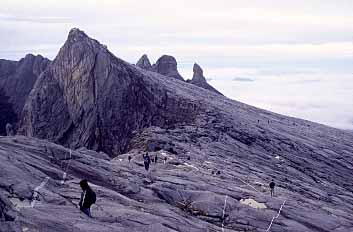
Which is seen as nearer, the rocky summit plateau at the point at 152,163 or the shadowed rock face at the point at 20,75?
the rocky summit plateau at the point at 152,163

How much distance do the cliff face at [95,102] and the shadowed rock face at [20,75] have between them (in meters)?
35.7

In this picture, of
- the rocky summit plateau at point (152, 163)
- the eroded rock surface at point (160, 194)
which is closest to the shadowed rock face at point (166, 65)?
the rocky summit plateau at point (152, 163)

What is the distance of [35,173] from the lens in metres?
34.2

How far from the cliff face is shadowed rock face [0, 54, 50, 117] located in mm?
35665

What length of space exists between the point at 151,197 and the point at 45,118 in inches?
1979

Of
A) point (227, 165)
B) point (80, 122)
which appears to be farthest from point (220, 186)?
point (80, 122)

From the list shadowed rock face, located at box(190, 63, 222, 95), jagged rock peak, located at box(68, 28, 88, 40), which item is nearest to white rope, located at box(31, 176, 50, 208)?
jagged rock peak, located at box(68, 28, 88, 40)

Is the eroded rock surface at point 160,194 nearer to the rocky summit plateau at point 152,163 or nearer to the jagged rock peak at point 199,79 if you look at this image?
the rocky summit plateau at point 152,163

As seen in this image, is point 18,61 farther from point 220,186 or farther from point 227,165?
point 220,186

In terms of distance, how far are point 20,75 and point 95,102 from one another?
178ft

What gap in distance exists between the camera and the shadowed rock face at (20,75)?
122m

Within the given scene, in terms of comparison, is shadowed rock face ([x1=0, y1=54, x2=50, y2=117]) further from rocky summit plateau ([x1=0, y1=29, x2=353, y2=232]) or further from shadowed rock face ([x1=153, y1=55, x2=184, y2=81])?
shadowed rock face ([x1=153, y1=55, x2=184, y2=81])

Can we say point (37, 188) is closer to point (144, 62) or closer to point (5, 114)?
point (5, 114)

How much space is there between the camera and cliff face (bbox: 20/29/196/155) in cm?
7731
